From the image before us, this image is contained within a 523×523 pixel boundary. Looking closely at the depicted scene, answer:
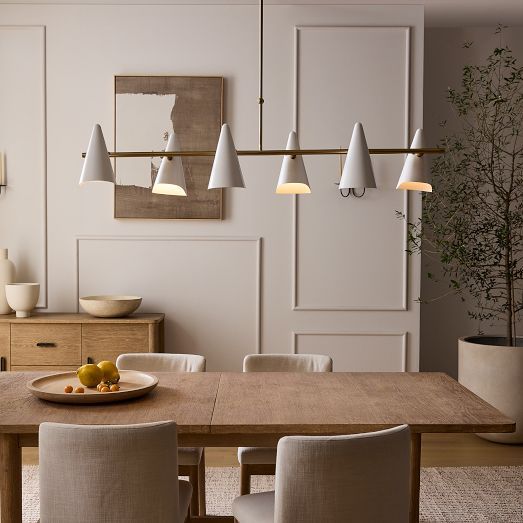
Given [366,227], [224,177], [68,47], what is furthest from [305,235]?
[224,177]

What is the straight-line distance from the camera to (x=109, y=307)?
15.3 ft

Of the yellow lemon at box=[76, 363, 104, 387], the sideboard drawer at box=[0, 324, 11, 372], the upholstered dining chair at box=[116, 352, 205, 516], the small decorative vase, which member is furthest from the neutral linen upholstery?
the small decorative vase

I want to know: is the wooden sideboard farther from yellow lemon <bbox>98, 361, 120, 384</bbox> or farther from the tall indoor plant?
the tall indoor plant

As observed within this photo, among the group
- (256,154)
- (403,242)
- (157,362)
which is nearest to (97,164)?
(256,154)

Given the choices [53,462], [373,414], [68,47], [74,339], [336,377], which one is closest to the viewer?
[53,462]

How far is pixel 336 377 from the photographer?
10.3 ft

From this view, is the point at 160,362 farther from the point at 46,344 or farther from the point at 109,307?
the point at 46,344

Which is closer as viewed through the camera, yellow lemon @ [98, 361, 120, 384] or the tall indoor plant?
yellow lemon @ [98, 361, 120, 384]

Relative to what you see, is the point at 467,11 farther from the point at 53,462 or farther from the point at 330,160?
the point at 53,462

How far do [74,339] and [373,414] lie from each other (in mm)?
2691

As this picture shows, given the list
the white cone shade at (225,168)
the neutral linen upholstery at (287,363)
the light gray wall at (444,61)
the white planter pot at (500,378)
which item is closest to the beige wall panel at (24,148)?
the neutral linen upholstery at (287,363)

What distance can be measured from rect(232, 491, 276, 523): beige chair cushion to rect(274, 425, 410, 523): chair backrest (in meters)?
0.31

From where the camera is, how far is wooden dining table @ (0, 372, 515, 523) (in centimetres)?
232

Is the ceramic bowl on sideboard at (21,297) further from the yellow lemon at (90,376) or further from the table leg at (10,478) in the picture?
the table leg at (10,478)
